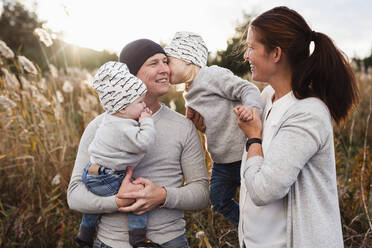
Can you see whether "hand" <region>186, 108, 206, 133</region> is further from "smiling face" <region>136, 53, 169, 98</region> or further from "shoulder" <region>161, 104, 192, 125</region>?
"smiling face" <region>136, 53, 169, 98</region>

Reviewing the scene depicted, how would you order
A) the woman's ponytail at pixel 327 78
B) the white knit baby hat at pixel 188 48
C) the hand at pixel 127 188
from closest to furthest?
1. the woman's ponytail at pixel 327 78
2. the hand at pixel 127 188
3. the white knit baby hat at pixel 188 48

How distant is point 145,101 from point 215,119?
0.50 metres

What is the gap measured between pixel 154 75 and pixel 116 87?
33 centimetres

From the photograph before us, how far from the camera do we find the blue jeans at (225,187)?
8.13 feet

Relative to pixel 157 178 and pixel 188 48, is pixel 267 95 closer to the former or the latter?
pixel 188 48

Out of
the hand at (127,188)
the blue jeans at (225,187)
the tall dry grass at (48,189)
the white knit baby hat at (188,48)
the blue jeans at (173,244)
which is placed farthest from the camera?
the tall dry grass at (48,189)

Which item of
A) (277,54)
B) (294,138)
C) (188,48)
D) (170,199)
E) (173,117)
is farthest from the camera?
(188,48)

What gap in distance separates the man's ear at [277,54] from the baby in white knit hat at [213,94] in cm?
34

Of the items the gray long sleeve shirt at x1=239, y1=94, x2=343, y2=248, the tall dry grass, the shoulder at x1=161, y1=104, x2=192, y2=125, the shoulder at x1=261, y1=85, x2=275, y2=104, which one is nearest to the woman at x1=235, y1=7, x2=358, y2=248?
the gray long sleeve shirt at x1=239, y1=94, x2=343, y2=248

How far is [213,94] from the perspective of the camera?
228cm

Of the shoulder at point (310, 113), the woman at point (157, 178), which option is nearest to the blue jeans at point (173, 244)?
the woman at point (157, 178)

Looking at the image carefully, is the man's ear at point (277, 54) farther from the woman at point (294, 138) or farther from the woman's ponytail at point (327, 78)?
the woman's ponytail at point (327, 78)

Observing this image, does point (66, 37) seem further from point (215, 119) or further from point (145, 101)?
point (215, 119)

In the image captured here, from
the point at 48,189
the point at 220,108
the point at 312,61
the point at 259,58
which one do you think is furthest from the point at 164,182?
the point at 48,189
